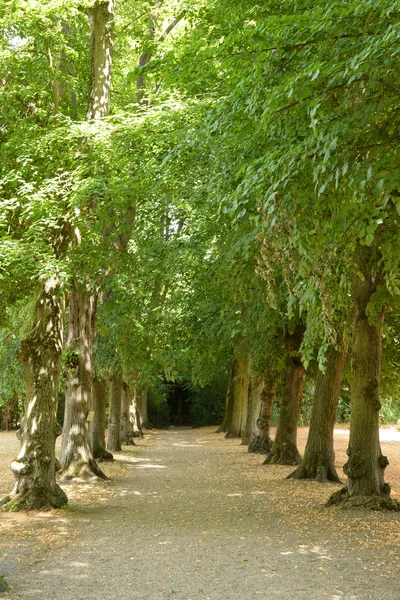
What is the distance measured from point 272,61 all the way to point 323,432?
10141 mm

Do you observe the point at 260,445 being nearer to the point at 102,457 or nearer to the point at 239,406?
the point at 102,457

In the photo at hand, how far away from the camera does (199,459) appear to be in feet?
79.7

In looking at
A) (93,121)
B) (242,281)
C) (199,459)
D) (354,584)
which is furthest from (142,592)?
(199,459)

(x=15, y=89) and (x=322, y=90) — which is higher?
(x=15, y=89)

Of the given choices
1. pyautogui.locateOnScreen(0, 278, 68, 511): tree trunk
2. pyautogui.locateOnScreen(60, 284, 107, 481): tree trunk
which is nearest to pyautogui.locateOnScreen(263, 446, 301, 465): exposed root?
pyautogui.locateOnScreen(60, 284, 107, 481): tree trunk

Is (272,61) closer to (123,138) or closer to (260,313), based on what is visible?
(123,138)

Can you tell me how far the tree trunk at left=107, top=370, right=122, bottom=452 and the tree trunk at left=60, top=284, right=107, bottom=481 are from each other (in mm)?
6465

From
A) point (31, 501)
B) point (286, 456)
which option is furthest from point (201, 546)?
point (286, 456)

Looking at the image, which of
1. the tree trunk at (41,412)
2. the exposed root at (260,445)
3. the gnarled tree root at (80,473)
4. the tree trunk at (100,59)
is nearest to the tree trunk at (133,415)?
the exposed root at (260,445)

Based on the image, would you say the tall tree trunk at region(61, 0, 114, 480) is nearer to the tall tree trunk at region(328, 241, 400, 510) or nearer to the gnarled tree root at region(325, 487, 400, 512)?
the tall tree trunk at region(328, 241, 400, 510)

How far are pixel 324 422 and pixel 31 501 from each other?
265 inches

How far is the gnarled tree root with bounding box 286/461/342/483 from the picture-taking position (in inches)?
614

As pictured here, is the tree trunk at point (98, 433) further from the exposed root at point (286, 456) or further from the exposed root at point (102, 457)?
the exposed root at point (286, 456)

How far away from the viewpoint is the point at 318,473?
15656 millimetres
